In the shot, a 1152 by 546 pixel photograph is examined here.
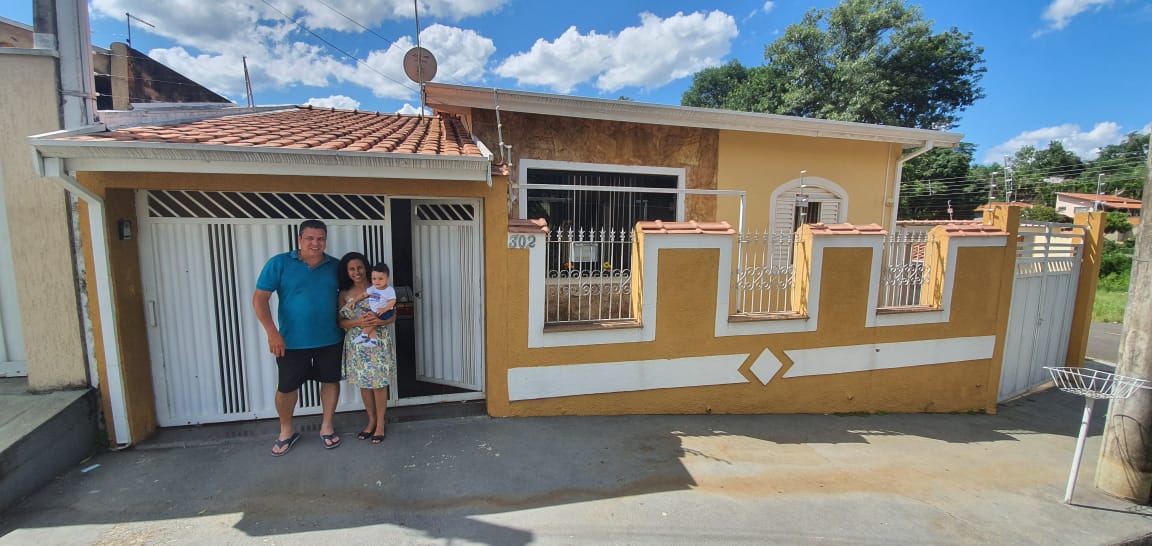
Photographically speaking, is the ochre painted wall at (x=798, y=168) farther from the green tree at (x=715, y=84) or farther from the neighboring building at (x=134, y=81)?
the green tree at (x=715, y=84)

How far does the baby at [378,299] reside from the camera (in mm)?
3521

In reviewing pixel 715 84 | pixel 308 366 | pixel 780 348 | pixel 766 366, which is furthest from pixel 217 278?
pixel 715 84

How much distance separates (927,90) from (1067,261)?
53.2ft

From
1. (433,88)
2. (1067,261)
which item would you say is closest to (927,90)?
(1067,261)

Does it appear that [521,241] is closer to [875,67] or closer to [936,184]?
[875,67]

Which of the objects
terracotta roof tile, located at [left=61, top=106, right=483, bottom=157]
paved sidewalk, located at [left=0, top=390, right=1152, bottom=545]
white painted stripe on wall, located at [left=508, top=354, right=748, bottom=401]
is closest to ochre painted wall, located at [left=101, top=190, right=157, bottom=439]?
paved sidewalk, located at [left=0, top=390, right=1152, bottom=545]

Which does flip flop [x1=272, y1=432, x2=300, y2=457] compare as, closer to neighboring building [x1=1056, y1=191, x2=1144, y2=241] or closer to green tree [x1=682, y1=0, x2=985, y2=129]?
green tree [x1=682, y1=0, x2=985, y2=129]

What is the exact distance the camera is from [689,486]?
3383mm

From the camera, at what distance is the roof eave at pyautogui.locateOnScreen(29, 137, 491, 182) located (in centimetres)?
297

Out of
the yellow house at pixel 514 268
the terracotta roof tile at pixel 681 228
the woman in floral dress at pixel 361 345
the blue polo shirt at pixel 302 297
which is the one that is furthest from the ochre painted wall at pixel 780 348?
the blue polo shirt at pixel 302 297

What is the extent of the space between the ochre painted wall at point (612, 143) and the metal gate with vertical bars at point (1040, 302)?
4.03 metres

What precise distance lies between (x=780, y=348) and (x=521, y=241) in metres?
2.96

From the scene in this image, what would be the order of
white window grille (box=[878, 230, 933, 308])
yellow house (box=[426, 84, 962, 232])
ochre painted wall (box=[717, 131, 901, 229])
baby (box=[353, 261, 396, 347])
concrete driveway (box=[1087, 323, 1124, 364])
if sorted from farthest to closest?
concrete driveway (box=[1087, 323, 1124, 364]) < ochre painted wall (box=[717, 131, 901, 229]) < yellow house (box=[426, 84, 962, 232]) < white window grille (box=[878, 230, 933, 308]) < baby (box=[353, 261, 396, 347])

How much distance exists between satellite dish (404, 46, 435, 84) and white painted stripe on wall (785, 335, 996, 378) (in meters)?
6.33
